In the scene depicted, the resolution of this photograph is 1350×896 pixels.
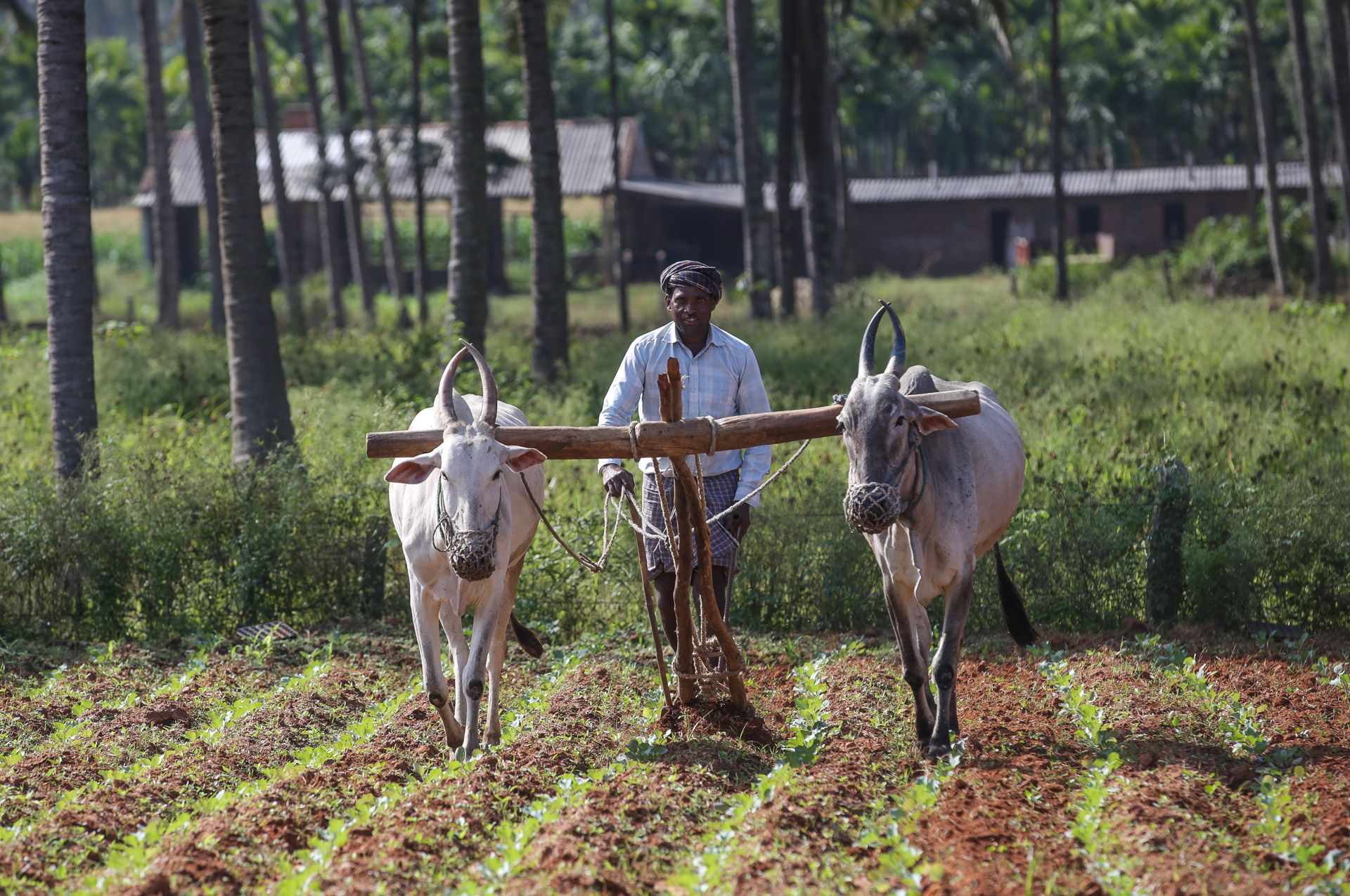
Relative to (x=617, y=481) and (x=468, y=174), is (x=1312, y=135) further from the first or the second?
(x=617, y=481)

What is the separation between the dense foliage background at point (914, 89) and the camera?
4069 cm

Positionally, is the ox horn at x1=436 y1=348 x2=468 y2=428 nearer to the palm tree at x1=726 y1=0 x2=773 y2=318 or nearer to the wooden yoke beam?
the wooden yoke beam

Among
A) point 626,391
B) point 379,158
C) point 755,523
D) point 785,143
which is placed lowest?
point 755,523

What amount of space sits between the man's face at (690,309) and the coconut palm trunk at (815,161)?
1272 centimetres

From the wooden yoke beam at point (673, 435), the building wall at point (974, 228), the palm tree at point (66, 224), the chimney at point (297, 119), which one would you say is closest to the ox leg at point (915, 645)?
the wooden yoke beam at point (673, 435)

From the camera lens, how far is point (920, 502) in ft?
19.0

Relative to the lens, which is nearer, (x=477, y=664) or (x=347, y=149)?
(x=477, y=664)

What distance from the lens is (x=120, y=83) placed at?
5247cm

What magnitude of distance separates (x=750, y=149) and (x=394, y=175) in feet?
63.3

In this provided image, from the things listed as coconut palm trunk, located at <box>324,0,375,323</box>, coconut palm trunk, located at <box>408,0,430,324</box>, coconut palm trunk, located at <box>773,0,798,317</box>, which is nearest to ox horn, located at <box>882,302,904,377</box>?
coconut palm trunk, located at <box>773,0,798,317</box>

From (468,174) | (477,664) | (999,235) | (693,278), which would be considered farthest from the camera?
(999,235)

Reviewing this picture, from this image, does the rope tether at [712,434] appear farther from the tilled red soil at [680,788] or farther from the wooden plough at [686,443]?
the tilled red soil at [680,788]

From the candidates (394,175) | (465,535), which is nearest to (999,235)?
(394,175)

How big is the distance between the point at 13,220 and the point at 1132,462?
5233cm
